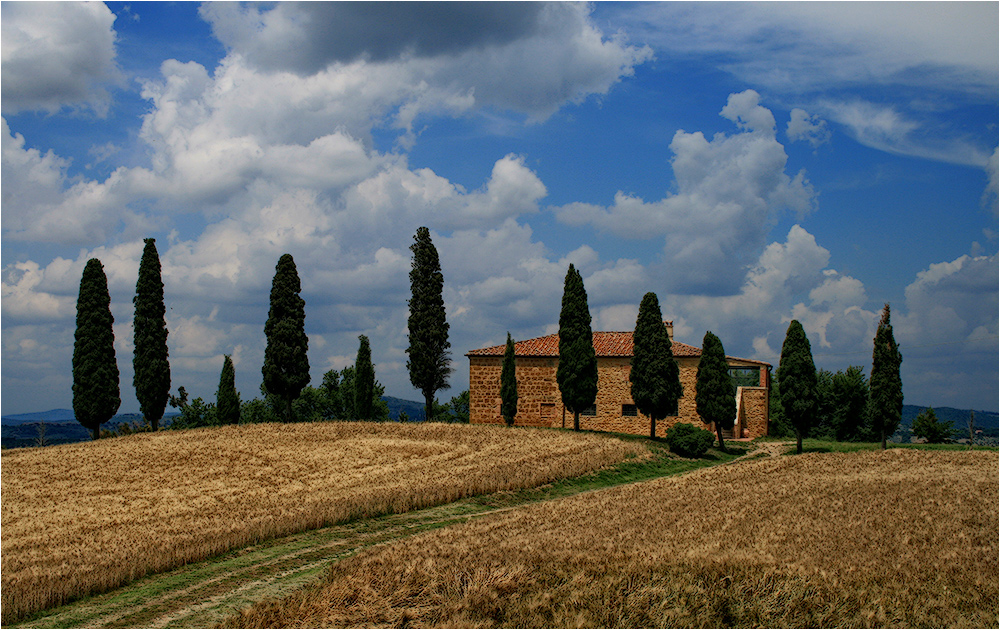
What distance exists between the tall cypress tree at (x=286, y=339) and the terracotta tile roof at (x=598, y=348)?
10.8m

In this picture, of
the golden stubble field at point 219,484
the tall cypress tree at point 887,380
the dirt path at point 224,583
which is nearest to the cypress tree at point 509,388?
the golden stubble field at point 219,484

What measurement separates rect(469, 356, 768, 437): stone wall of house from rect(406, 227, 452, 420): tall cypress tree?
3.08 metres

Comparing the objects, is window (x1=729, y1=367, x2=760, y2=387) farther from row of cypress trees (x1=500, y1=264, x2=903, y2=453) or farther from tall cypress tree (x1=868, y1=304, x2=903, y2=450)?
tall cypress tree (x1=868, y1=304, x2=903, y2=450)

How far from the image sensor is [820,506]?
1594 cm

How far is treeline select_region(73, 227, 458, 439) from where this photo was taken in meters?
37.5

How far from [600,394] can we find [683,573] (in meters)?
34.0

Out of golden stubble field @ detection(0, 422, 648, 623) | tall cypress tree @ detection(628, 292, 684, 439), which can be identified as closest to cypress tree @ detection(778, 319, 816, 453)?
tall cypress tree @ detection(628, 292, 684, 439)

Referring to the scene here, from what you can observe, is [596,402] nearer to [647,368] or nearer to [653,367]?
[647,368]

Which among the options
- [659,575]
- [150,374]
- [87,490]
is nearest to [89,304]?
[150,374]

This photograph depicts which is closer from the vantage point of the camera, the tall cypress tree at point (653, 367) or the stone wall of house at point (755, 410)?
the tall cypress tree at point (653, 367)

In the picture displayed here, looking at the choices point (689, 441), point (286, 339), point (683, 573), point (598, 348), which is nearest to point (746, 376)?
point (598, 348)

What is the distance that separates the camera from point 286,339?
41.2 m

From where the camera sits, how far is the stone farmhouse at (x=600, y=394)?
43.8 m

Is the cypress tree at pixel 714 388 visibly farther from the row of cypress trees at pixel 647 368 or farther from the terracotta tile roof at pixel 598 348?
the terracotta tile roof at pixel 598 348
